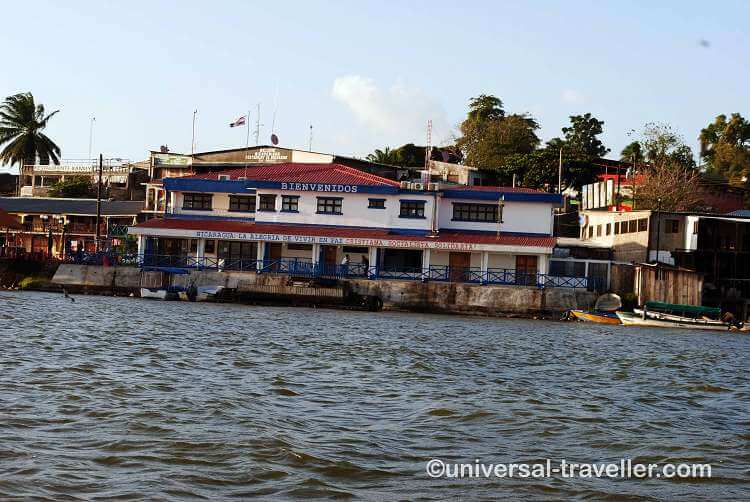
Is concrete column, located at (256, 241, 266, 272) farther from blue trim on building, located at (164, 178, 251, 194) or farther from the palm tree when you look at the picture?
the palm tree

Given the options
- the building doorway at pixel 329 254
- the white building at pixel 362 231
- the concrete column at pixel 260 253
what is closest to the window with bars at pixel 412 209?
the white building at pixel 362 231

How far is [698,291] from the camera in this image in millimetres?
50219

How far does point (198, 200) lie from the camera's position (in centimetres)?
5909

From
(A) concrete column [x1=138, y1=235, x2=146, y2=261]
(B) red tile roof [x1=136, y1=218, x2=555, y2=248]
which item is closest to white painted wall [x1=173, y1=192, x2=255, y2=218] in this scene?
(B) red tile roof [x1=136, y1=218, x2=555, y2=248]

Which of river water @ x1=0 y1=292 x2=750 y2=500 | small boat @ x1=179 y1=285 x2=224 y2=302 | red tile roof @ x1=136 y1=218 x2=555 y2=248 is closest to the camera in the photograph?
river water @ x1=0 y1=292 x2=750 y2=500

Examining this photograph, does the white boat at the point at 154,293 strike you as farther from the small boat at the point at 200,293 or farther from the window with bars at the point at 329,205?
the window with bars at the point at 329,205

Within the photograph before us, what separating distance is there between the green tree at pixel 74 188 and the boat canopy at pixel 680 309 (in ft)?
174

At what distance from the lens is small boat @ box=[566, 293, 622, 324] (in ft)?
159

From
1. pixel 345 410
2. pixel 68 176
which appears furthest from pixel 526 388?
pixel 68 176

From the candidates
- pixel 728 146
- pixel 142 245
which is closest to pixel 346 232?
pixel 142 245

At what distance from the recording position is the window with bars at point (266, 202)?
5697cm

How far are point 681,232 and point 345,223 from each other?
19530 millimetres

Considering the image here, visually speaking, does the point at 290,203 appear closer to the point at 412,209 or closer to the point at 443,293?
the point at 412,209

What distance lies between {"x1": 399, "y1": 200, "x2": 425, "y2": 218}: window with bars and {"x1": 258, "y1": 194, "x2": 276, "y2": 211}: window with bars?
7743 millimetres
